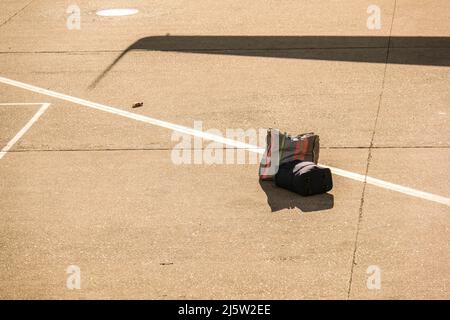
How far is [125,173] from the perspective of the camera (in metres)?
9.81

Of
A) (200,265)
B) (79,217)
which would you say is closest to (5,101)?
(79,217)

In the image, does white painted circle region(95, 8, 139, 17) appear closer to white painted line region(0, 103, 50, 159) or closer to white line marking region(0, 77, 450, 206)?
white line marking region(0, 77, 450, 206)

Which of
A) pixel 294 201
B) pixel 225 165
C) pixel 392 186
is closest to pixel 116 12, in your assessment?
pixel 225 165

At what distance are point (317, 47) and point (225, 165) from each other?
5653mm

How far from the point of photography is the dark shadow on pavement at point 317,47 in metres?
14.0

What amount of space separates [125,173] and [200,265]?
2610 millimetres

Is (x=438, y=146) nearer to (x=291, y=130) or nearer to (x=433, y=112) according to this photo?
(x=433, y=112)

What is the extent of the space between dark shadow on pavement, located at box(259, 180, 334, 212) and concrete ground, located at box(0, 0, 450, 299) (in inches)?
1.0

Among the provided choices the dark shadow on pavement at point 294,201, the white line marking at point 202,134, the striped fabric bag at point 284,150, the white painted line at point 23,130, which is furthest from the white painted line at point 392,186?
the white painted line at point 23,130

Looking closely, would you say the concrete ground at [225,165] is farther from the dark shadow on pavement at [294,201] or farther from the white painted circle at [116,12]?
the white painted circle at [116,12]

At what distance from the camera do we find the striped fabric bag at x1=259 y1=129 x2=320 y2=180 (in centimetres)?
920

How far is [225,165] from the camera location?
32.7 feet

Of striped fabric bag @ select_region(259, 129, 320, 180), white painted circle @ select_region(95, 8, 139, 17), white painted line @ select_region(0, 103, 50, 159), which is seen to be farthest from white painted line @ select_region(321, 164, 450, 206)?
white painted circle @ select_region(95, 8, 139, 17)

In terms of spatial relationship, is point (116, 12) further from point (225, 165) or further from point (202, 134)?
point (225, 165)
